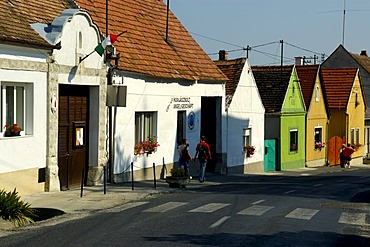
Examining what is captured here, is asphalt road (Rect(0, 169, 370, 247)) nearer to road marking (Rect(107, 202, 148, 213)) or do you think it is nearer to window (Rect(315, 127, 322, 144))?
road marking (Rect(107, 202, 148, 213))

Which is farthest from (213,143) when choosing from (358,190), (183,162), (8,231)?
(8,231)

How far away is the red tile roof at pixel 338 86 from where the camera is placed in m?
53.8

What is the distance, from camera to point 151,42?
94.5ft

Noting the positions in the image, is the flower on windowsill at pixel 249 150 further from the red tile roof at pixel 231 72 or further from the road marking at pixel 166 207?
the road marking at pixel 166 207

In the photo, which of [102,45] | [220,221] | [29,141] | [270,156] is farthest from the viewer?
[270,156]

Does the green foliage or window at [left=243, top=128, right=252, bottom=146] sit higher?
window at [left=243, top=128, right=252, bottom=146]

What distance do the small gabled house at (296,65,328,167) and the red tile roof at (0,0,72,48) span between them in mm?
28356

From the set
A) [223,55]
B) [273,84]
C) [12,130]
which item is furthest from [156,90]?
[273,84]

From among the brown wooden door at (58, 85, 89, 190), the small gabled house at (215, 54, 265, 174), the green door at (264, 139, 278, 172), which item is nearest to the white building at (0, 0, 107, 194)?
the brown wooden door at (58, 85, 89, 190)

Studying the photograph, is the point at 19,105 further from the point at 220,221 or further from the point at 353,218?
the point at 353,218

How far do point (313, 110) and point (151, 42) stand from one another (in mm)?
22231

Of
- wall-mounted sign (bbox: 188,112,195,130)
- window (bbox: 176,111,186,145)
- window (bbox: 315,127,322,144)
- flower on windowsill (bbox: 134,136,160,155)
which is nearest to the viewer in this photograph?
flower on windowsill (bbox: 134,136,160,155)

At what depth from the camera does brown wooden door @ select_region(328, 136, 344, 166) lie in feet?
171

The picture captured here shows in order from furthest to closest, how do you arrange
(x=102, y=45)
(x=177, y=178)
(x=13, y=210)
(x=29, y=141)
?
(x=177, y=178) < (x=102, y=45) < (x=29, y=141) < (x=13, y=210)
